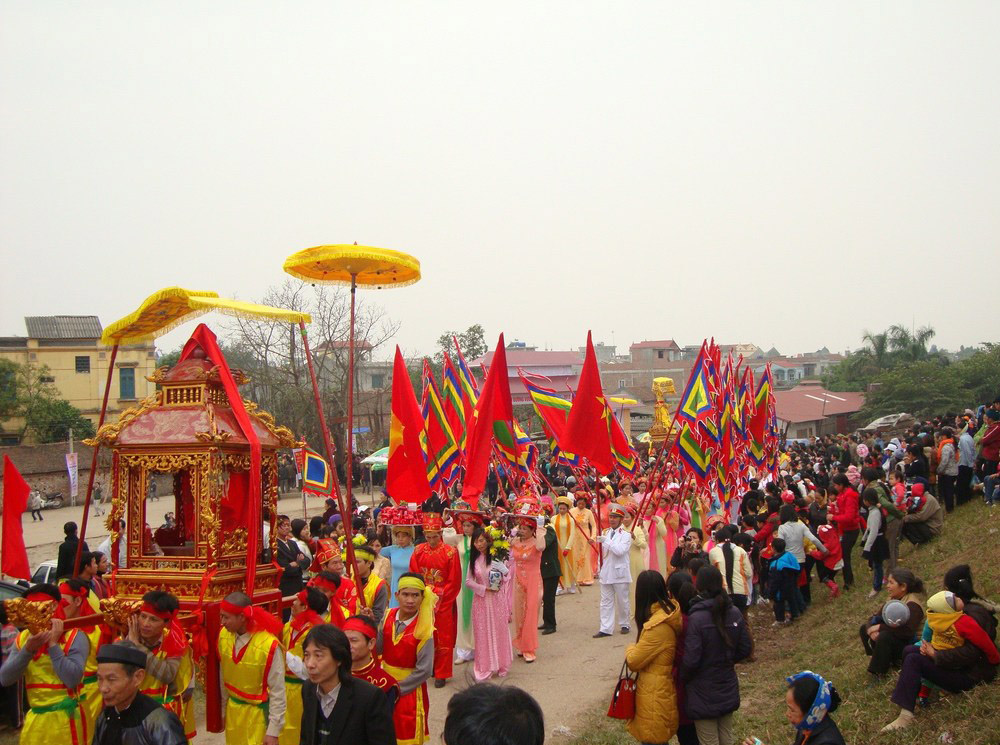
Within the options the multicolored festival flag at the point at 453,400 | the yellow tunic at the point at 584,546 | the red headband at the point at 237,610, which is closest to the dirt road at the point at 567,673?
the yellow tunic at the point at 584,546

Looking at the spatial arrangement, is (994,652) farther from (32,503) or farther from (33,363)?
(33,363)

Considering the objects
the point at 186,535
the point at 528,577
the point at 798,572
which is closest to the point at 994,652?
the point at 798,572

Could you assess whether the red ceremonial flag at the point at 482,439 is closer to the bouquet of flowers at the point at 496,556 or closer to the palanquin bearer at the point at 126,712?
the bouquet of flowers at the point at 496,556

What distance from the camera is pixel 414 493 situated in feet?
35.7

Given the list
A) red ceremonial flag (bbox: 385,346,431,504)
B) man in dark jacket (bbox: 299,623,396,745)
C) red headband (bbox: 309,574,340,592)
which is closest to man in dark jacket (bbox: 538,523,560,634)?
red ceremonial flag (bbox: 385,346,431,504)

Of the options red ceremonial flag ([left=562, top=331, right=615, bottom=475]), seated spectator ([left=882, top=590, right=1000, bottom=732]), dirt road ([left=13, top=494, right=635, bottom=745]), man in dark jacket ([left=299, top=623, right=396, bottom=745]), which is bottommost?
dirt road ([left=13, top=494, right=635, bottom=745])

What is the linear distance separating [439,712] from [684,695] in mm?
3628

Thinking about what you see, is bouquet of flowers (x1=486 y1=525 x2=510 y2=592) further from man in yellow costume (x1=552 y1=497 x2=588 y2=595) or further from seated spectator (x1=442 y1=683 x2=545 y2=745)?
seated spectator (x1=442 y1=683 x2=545 y2=745)

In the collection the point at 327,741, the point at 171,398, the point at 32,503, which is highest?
the point at 171,398

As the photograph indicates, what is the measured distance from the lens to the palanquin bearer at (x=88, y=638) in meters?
5.70

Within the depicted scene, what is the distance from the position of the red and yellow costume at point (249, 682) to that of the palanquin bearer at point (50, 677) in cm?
93

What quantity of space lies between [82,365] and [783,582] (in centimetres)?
3778

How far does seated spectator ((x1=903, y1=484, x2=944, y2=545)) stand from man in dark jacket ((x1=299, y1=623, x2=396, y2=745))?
9.63 metres

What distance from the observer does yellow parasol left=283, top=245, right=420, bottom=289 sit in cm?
A: 894
